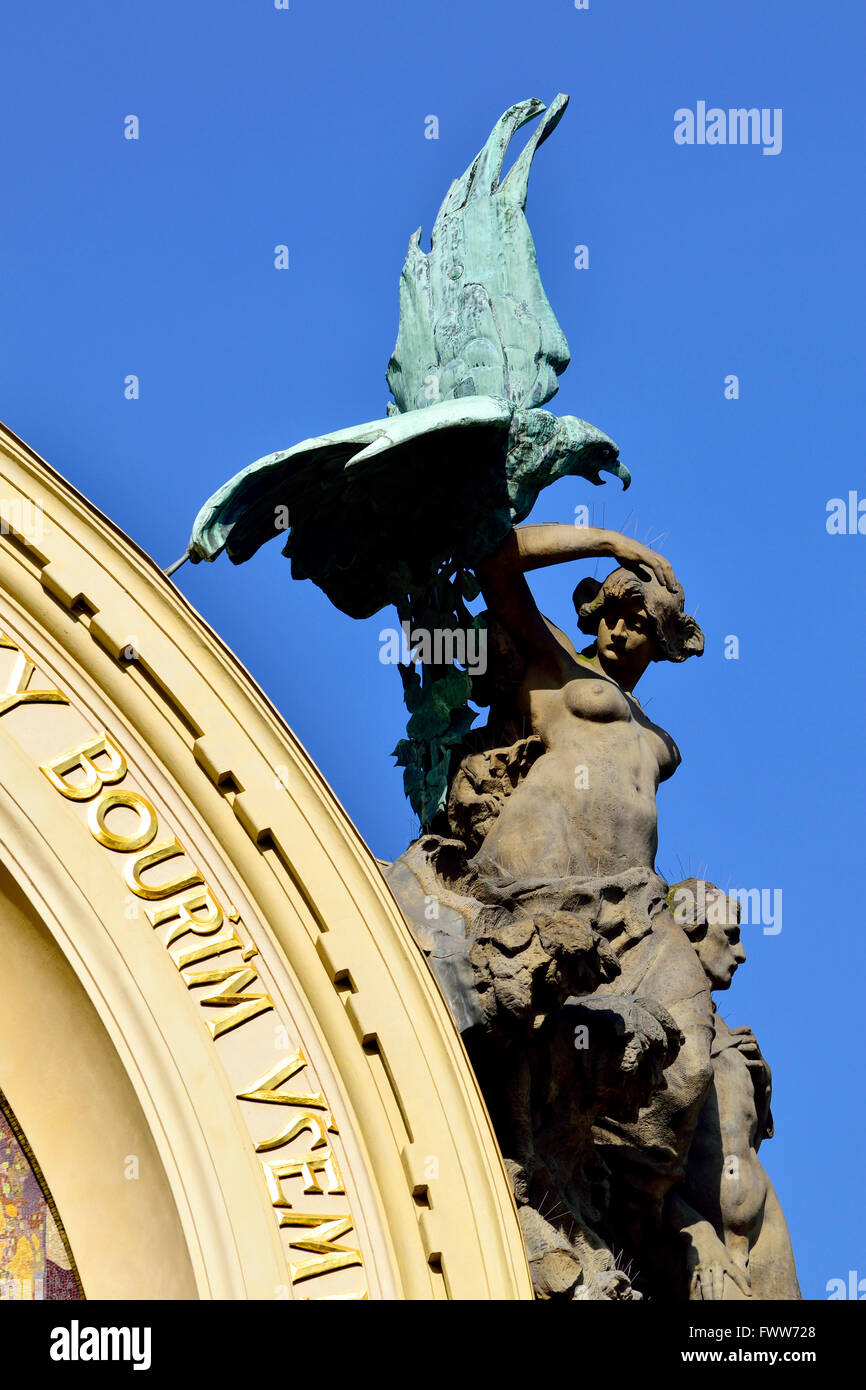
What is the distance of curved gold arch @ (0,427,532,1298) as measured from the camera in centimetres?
1040

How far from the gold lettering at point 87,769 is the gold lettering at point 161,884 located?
0.37 meters

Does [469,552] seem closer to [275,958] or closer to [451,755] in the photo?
[451,755]

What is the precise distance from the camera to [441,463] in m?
12.0

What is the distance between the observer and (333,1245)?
1031 cm

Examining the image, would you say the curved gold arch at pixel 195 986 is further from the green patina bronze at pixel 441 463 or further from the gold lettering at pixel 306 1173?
the green patina bronze at pixel 441 463

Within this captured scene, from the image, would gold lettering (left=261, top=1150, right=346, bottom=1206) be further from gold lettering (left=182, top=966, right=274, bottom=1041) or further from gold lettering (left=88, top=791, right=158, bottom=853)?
gold lettering (left=88, top=791, right=158, bottom=853)

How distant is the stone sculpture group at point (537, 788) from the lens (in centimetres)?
1105

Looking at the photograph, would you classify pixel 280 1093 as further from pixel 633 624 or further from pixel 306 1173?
pixel 633 624

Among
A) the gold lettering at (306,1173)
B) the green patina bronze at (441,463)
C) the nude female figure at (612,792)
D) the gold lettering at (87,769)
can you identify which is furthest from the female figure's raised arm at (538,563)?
the gold lettering at (306,1173)

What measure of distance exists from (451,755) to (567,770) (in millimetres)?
598

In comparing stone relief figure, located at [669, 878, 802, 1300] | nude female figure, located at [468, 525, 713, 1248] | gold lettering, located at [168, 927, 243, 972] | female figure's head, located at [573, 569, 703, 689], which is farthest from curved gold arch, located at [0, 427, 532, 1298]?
female figure's head, located at [573, 569, 703, 689]

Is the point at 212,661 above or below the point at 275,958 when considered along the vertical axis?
above
